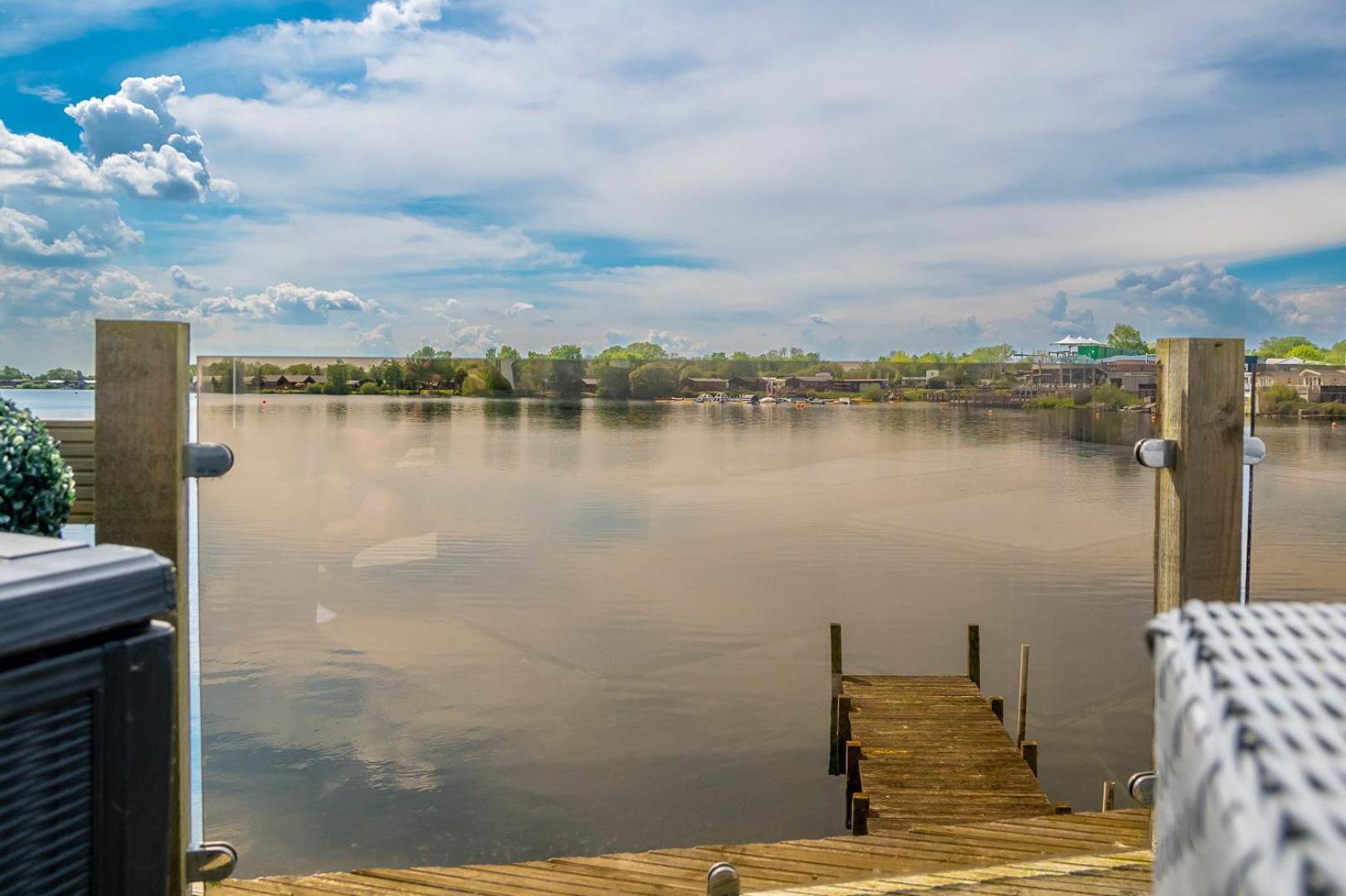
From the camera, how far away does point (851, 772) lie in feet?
12.2

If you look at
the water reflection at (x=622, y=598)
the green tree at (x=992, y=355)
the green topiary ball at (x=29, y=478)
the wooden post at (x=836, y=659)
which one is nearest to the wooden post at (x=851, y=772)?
the water reflection at (x=622, y=598)

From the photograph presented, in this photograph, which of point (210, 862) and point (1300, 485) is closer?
point (210, 862)

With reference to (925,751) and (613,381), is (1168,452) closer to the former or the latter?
(613,381)

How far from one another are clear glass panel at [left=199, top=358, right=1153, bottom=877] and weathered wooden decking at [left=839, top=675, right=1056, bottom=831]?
144 mm

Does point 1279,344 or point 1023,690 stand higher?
point 1279,344

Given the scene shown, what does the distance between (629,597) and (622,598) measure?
2 centimetres

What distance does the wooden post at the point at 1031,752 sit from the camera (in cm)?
306

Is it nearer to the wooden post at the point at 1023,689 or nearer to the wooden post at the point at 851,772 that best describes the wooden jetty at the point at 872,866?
the wooden post at the point at 1023,689

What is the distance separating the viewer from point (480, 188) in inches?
226

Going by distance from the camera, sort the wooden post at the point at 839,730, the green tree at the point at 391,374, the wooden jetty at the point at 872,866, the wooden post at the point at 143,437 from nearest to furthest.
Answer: the wooden post at the point at 143,437
the wooden jetty at the point at 872,866
the green tree at the point at 391,374
the wooden post at the point at 839,730

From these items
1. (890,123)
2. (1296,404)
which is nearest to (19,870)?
(1296,404)

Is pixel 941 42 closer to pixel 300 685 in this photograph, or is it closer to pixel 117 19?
pixel 300 685

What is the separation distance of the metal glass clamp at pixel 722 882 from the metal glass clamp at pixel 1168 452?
1441 mm

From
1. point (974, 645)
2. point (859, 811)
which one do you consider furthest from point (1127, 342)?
point (859, 811)
